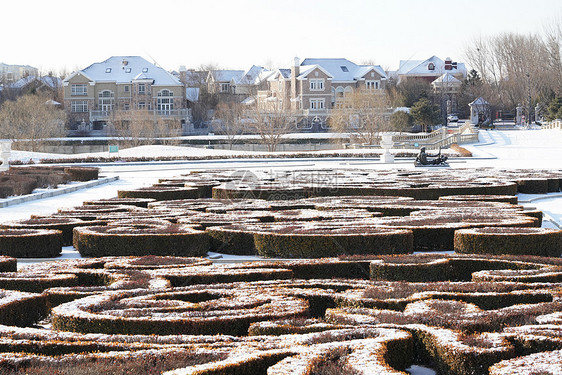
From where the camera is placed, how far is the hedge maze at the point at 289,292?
18.6 feet

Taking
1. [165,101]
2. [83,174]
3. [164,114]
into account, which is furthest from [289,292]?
[165,101]

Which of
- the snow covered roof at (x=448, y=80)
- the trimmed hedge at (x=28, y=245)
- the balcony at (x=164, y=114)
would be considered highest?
the snow covered roof at (x=448, y=80)

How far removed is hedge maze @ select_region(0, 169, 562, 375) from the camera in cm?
568

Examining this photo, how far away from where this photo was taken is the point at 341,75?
79.2m

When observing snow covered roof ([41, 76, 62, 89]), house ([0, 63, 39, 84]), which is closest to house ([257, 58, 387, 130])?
snow covered roof ([41, 76, 62, 89])

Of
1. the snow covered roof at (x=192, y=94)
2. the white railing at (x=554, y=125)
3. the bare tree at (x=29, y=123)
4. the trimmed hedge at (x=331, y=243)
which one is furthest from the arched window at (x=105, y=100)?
the trimmed hedge at (x=331, y=243)

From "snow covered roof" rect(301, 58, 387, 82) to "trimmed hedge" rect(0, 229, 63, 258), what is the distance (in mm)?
66955

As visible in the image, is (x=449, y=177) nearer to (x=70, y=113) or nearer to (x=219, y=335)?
(x=219, y=335)

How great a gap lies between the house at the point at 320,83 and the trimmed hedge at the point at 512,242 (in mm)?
63330

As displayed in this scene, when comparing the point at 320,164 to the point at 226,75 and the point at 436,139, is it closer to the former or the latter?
the point at 436,139

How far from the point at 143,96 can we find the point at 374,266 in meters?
67.3

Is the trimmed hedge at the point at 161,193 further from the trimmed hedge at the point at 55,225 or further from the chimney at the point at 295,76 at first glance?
the chimney at the point at 295,76

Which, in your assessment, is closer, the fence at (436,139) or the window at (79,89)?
the fence at (436,139)

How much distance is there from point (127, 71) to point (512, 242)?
68.5 metres
